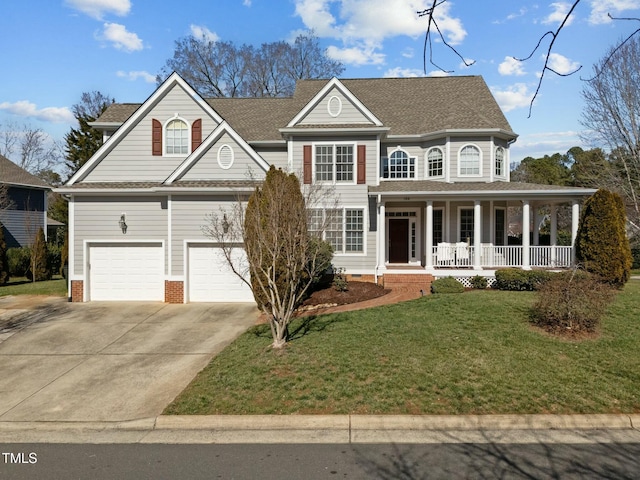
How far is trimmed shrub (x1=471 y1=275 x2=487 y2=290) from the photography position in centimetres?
1528

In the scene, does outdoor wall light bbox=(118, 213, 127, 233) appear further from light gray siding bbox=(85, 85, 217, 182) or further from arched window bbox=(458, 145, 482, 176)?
arched window bbox=(458, 145, 482, 176)

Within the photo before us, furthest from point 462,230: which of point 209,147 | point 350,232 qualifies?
point 209,147

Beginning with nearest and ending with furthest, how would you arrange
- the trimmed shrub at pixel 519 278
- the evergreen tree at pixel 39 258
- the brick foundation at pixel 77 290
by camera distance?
the trimmed shrub at pixel 519 278 < the brick foundation at pixel 77 290 < the evergreen tree at pixel 39 258

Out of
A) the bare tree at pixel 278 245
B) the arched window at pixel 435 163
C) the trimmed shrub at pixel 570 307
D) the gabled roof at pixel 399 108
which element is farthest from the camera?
the gabled roof at pixel 399 108

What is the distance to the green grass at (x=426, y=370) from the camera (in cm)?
655

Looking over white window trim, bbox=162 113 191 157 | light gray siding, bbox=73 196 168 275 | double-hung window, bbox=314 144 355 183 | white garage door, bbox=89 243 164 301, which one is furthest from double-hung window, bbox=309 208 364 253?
white garage door, bbox=89 243 164 301

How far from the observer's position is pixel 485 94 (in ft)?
69.7

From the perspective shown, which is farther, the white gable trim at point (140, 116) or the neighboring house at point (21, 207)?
the neighboring house at point (21, 207)

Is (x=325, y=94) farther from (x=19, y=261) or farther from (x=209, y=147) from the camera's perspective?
(x=19, y=261)

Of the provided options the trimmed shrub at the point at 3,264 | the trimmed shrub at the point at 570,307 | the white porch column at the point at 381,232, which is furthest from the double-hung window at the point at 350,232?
the trimmed shrub at the point at 3,264

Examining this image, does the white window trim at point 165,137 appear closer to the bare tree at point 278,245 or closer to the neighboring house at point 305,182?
the neighboring house at point 305,182

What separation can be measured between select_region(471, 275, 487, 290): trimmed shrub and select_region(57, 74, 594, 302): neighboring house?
18.7 inches

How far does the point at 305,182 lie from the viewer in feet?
54.9

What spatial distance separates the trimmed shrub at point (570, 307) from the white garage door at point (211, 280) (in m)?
9.44
